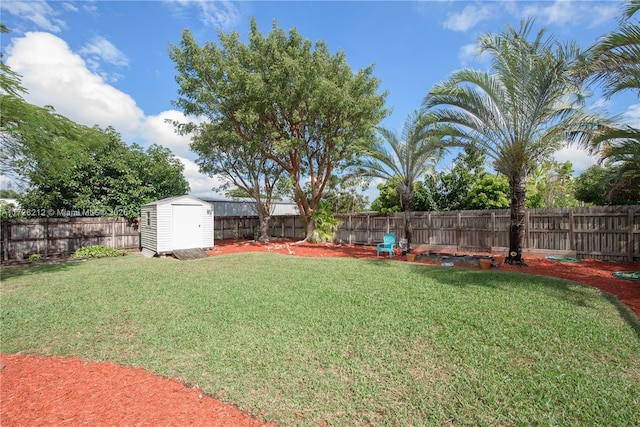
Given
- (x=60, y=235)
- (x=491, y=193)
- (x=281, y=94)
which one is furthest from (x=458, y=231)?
(x=60, y=235)

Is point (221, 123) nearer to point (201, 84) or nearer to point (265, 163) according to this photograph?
point (201, 84)

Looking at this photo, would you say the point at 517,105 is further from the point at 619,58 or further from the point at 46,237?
the point at 46,237

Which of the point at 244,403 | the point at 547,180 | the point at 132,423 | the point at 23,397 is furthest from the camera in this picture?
the point at 547,180

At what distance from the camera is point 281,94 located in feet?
43.7

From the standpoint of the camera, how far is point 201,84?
14211mm

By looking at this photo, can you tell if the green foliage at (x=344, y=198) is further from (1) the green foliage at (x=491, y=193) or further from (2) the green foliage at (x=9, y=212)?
(2) the green foliage at (x=9, y=212)

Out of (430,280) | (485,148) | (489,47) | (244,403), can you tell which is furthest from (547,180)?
(244,403)

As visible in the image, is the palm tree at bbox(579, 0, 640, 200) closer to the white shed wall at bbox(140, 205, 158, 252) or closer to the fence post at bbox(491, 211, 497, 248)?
the fence post at bbox(491, 211, 497, 248)

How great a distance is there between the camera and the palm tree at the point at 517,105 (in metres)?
7.40

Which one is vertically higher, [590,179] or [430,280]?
[590,179]

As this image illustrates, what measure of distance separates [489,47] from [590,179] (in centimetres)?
999

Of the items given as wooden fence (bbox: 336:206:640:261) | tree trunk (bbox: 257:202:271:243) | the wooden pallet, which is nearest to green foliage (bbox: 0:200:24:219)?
the wooden pallet

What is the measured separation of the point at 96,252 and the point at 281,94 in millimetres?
10135

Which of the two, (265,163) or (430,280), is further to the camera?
(265,163)
